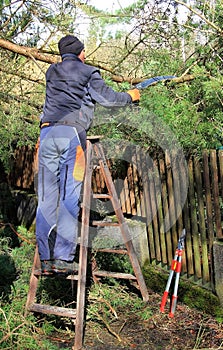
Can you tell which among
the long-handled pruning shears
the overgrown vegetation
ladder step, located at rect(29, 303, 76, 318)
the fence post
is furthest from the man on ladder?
the fence post

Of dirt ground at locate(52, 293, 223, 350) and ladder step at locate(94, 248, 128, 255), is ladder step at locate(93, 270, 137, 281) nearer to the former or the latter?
ladder step at locate(94, 248, 128, 255)

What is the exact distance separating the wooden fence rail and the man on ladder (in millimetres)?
1178

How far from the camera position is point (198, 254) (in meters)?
4.79

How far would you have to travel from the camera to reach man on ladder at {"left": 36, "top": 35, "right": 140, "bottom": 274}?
4035 millimetres

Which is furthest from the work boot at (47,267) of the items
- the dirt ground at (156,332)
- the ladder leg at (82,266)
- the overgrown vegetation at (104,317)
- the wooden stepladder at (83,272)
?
the dirt ground at (156,332)

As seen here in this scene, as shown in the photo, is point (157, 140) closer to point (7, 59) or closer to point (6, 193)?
point (7, 59)

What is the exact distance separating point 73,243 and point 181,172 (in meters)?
1.62

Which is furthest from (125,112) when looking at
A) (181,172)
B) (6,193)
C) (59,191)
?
(6,193)

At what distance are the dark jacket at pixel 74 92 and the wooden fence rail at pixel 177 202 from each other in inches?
46.9

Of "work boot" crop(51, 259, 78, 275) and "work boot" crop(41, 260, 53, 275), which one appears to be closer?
"work boot" crop(51, 259, 78, 275)

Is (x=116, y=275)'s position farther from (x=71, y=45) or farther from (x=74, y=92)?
(x=71, y=45)

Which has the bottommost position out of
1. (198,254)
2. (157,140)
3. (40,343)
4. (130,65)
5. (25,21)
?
(40,343)

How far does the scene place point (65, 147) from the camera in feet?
13.3

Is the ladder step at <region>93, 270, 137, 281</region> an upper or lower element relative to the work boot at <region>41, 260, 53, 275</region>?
lower
